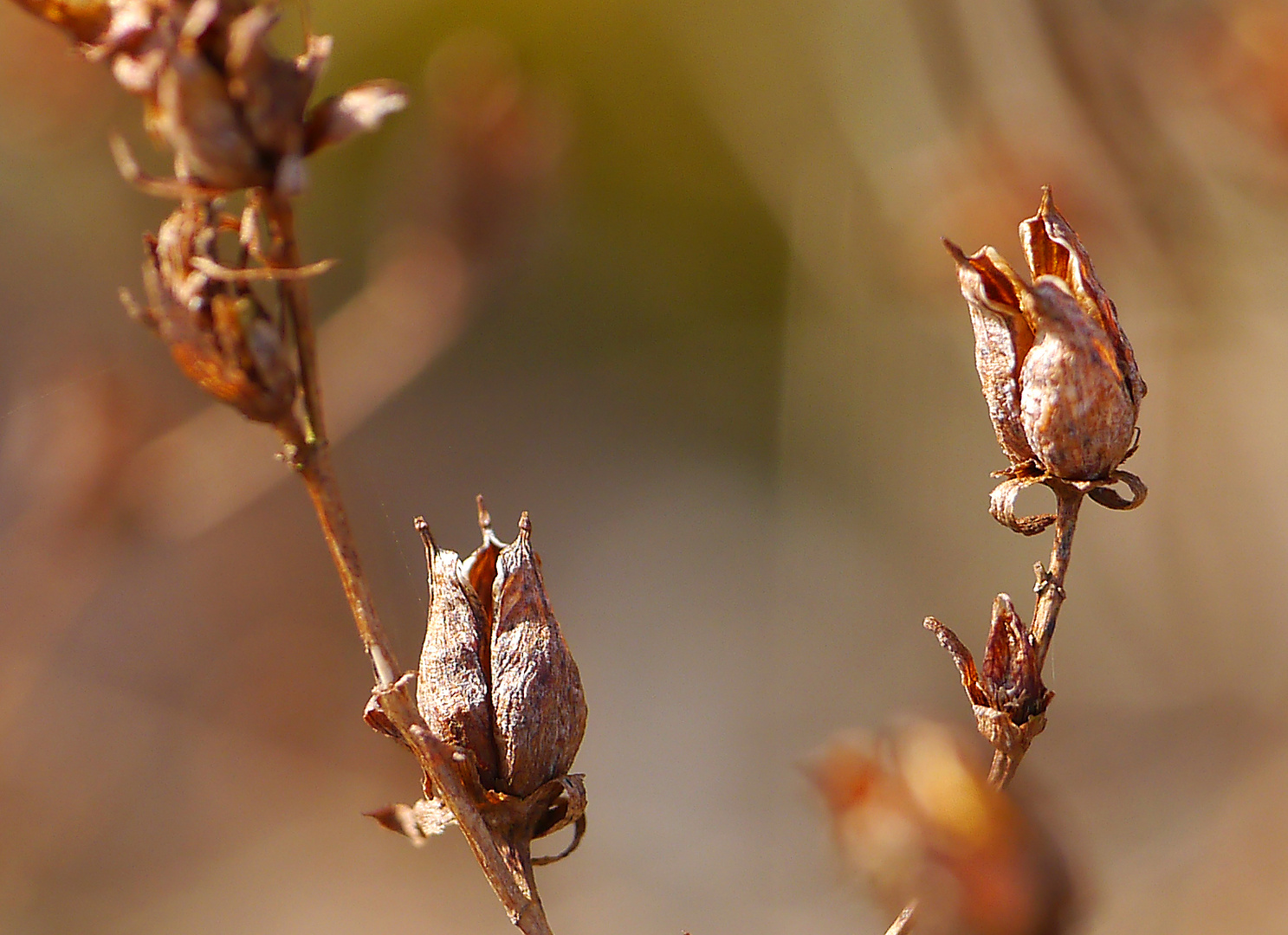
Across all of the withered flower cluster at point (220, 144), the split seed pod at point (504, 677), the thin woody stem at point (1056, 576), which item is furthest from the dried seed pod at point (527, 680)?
the thin woody stem at point (1056, 576)

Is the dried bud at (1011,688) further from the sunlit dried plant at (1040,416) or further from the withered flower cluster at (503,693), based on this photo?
the withered flower cluster at (503,693)

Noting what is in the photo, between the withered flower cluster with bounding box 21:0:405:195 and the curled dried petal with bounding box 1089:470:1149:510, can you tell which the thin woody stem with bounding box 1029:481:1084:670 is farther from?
the withered flower cluster with bounding box 21:0:405:195

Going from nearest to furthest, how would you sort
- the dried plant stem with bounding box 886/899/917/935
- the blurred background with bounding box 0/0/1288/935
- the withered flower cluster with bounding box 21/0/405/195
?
1. the withered flower cluster with bounding box 21/0/405/195
2. the dried plant stem with bounding box 886/899/917/935
3. the blurred background with bounding box 0/0/1288/935

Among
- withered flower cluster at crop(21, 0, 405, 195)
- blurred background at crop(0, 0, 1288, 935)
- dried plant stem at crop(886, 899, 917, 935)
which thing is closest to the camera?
withered flower cluster at crop(21, 0, 405, 195)

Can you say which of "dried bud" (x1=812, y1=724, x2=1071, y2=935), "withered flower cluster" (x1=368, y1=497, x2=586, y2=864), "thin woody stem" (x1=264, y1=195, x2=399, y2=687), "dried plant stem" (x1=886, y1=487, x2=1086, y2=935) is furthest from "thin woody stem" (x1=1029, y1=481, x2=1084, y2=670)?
"thin woody stem" (x1=264, y1=195, x2=399, y2=687)

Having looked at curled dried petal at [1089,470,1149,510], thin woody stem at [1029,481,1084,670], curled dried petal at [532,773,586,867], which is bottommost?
curled dried petal at [532,773,586,867]

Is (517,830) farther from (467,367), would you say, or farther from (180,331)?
(467,367)

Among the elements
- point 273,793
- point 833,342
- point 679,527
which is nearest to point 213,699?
point 273,793

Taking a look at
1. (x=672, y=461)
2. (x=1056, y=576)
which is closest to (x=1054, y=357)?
(x=1056, y=576)

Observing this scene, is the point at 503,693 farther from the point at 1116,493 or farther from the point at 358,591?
the point at 1116,493
